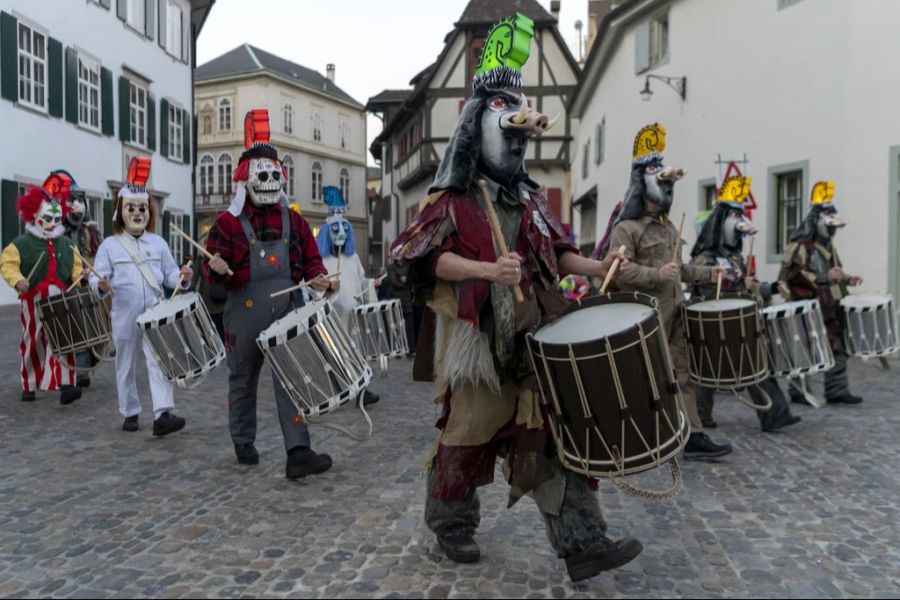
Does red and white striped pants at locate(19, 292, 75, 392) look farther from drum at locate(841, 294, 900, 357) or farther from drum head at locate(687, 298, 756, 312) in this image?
drum at locate(841, 294, 900, 357)

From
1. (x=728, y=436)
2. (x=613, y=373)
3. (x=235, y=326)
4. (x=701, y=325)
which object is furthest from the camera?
(x=728, y=436)

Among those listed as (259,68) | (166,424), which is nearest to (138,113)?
(166,424)

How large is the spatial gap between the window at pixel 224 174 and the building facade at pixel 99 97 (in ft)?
80.2

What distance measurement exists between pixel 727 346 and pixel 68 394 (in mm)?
5722

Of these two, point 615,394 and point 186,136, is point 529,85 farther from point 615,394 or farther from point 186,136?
point 615,394

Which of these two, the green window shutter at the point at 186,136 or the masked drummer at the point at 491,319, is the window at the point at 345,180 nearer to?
the green window shutter at the point at 186,136

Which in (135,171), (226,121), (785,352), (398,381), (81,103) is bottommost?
(398,381)

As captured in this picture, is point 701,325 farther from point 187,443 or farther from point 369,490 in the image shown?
point 187,443

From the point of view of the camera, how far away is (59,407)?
770 centimetres

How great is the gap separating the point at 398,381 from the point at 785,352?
4573 millimetres

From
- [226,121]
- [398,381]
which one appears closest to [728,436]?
[398,381]

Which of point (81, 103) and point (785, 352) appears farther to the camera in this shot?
point (81, 103)

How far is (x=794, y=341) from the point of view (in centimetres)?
674

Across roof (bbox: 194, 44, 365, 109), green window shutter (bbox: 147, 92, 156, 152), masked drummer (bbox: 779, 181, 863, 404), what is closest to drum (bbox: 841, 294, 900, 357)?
masked drummer (bbox: 779, 181, 863, 404)
